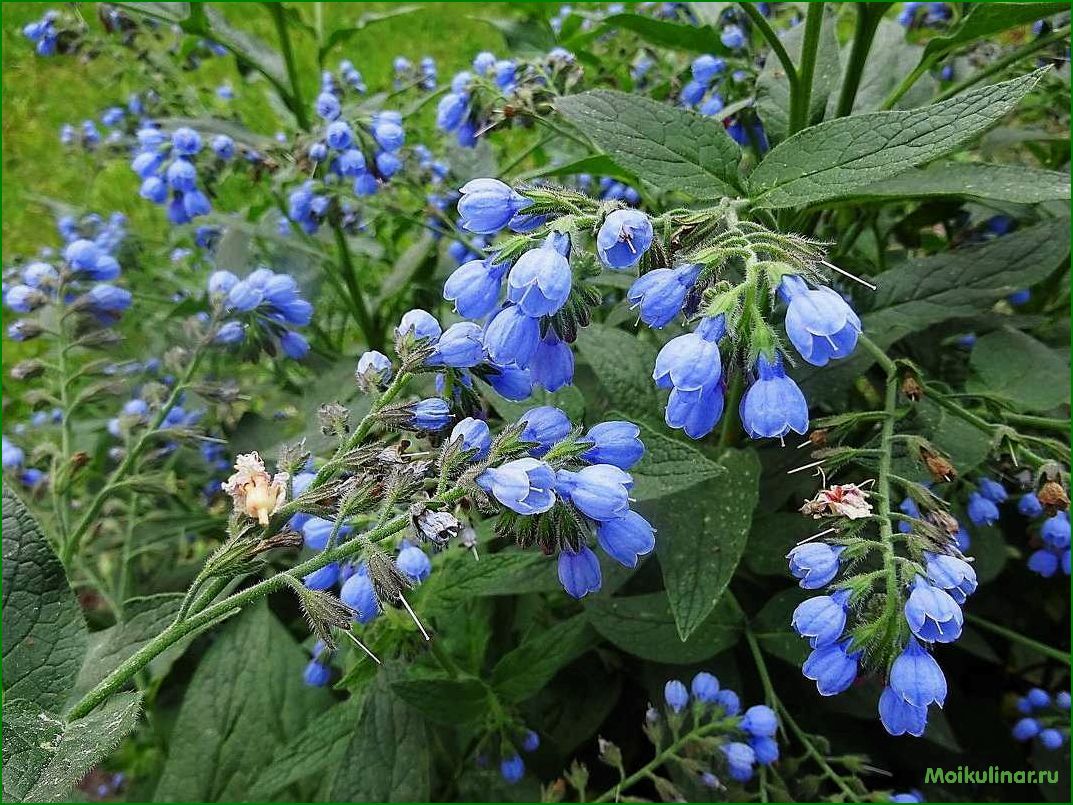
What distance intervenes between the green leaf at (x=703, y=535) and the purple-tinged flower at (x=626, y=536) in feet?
1.14

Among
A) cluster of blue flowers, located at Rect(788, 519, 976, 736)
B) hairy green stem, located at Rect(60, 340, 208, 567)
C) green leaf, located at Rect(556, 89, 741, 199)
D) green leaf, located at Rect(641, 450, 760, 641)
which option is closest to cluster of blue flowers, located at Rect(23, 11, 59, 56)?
hairy green stem, located at Rect(60, 340, 208, 567)

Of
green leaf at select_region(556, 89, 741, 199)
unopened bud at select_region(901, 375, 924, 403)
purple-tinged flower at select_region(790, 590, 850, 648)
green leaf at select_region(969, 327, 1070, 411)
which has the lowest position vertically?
green leaf at select_region(969, 327, 1070, 411)

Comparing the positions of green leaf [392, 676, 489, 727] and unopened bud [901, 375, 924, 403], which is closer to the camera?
unopened bud [901, 375, 924, 403]

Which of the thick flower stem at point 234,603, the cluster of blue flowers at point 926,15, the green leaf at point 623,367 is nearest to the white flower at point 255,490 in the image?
the thick flower stem at point 234,603

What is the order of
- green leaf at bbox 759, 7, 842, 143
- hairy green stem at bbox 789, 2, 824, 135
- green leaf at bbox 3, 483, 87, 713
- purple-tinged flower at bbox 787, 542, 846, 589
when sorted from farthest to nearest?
1. green leaf at bbox 759, 7, 842, 143
2. hairy green stem at bbox 789, 2, 824, 135
3. green leaf at bbox 3, 483, 87, 713
4. purple-tinged flower at bbox 787, 542, 846, 589

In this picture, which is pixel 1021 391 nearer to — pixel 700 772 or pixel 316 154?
pixel 700 772

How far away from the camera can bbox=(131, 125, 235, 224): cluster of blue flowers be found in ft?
8.31

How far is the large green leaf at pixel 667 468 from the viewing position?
1369mm

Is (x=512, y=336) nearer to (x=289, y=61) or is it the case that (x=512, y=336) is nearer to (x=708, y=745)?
(x=708, y=745)

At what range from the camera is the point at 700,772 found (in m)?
1.76

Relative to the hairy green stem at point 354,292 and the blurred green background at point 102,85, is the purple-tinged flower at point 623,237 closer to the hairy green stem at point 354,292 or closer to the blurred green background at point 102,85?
the hairy green stem at point 354,292

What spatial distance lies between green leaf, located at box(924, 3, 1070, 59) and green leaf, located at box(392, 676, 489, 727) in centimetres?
159

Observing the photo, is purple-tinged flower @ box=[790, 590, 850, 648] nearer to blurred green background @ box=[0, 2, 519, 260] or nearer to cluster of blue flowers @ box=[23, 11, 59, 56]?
cluster of blue flowers @ box=[23, 11, 59, 56]

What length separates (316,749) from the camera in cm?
195
